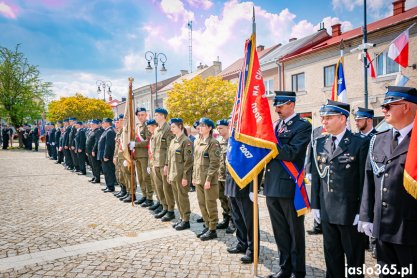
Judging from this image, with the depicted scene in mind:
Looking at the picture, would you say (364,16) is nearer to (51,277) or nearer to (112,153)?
(112,153)

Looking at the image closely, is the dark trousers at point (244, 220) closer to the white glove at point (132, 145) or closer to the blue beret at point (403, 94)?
the blue beret at point (403, 94)

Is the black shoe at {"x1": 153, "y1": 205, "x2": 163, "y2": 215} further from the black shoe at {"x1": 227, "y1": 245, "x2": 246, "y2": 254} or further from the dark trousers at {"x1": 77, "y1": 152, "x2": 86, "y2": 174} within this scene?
the dark trousers at {"x1": 77, "y1": 152, "x2": 86, "y2": 174}

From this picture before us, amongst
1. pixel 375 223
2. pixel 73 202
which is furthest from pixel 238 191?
pixel 73 202

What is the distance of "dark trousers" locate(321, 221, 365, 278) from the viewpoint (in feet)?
10.1

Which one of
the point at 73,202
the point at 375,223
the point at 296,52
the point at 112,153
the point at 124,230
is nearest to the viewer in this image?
the point at 375,223

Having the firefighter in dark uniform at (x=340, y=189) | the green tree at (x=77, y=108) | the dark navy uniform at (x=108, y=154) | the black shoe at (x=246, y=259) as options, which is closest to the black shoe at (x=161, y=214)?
the black shoe at (x=246, y=259)

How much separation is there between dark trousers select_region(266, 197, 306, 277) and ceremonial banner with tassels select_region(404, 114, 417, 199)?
1.49m

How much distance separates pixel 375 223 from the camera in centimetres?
267

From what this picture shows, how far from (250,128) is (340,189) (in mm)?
1302

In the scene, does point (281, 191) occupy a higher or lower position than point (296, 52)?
lower

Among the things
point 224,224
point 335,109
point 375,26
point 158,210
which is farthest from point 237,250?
point 375,26

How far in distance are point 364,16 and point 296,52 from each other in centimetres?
1112

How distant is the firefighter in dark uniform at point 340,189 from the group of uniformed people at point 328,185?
10mm

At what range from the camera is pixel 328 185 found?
326cm
